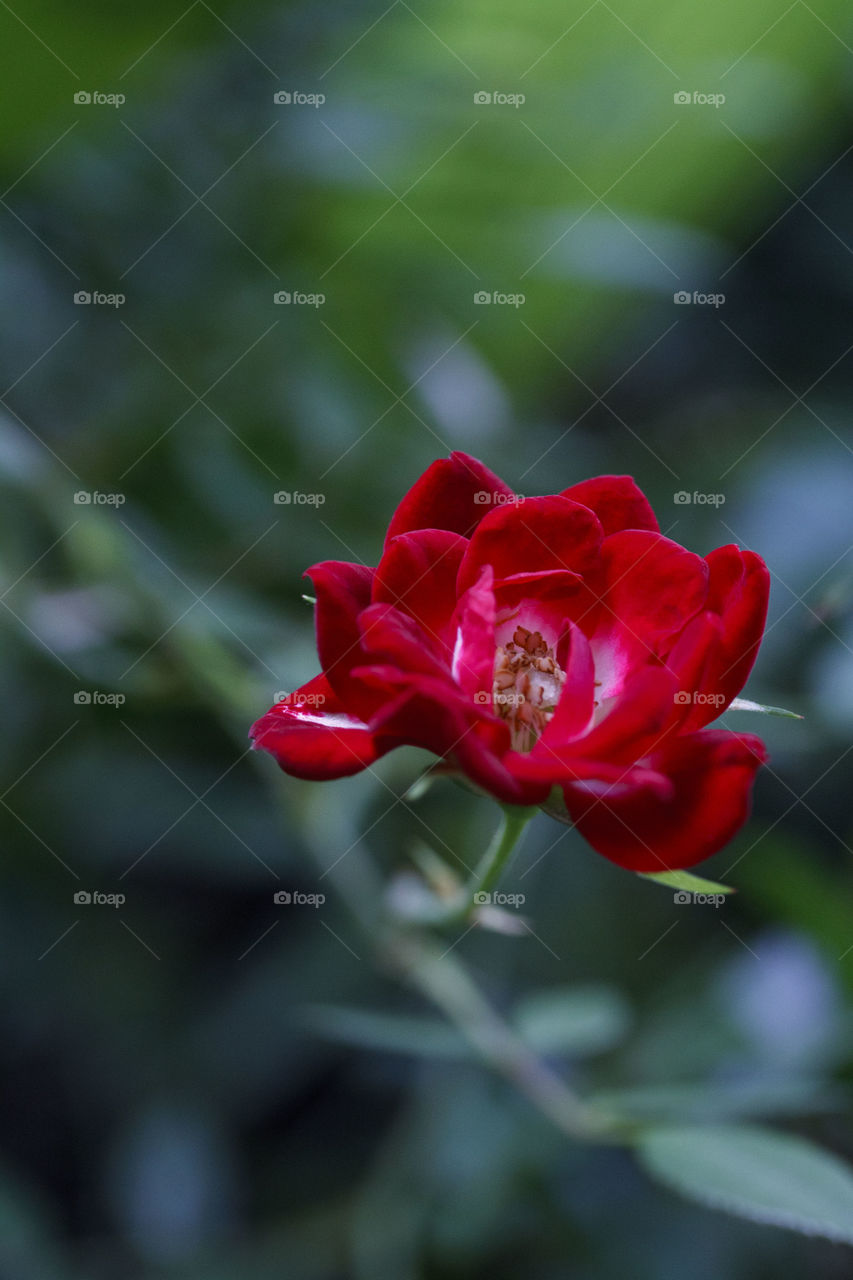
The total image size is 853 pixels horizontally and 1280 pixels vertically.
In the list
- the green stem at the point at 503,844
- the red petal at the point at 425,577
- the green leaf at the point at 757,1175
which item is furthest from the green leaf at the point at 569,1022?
the red petal at the point at 425,577

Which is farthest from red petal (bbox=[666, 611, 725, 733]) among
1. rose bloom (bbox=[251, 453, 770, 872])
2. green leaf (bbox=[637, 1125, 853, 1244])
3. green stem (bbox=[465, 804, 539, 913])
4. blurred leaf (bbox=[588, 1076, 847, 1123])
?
blurred leaf (bbox=[588, 1076, 847, 1123])

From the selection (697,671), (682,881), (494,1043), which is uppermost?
(697,671)

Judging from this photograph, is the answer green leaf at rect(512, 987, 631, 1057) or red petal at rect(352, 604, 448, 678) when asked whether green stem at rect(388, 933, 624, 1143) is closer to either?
green leaf at rect(512, 987, 631, 1057)

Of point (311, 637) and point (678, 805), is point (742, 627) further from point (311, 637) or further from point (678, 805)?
point (311, 637)

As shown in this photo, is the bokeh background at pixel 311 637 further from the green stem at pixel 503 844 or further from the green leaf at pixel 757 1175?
the green stem at pixel 503 844

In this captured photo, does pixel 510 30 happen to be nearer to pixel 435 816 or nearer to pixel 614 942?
pixel 435 816

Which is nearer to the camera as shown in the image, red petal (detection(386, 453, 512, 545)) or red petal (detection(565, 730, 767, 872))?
red petal (detection(565, 730, 767, 872))

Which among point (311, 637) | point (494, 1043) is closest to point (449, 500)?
point (311, 637)
